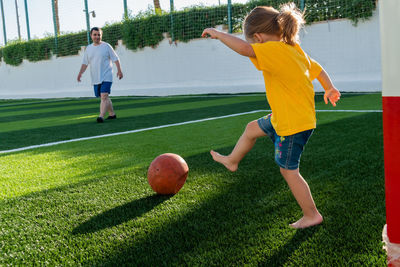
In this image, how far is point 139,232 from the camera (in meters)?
2.40

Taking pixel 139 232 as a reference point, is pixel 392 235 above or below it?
above

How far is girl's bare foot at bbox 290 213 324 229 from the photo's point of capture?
7.66 ft

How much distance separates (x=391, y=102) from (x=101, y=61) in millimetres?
8436

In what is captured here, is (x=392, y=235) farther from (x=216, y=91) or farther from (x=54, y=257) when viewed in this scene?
(x=216, y=91)

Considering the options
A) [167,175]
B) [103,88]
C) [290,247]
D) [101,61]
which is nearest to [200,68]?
[101,61]

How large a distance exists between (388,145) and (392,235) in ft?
1.18

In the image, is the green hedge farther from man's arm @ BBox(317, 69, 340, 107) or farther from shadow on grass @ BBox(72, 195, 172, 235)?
shadow on grass @ BBox(72, 195, 172, 235)

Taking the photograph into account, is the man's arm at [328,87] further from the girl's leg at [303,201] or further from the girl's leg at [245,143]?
the girl's leg at [303,201]

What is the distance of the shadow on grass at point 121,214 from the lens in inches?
99.2

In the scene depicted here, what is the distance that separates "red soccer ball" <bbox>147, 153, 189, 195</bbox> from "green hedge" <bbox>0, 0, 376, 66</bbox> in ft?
41.0

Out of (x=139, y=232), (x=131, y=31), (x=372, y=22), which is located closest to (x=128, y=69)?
(x=131, y=31)

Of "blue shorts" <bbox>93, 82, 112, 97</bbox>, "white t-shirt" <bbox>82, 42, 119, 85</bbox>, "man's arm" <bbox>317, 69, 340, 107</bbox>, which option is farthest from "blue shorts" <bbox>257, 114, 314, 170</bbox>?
"white t-shirt" <bbox>82, 42, 119, 85</bbox>

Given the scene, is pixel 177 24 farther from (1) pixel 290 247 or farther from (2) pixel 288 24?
→ (1) pixel 290 247

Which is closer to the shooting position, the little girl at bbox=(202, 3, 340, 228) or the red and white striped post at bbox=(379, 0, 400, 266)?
the red and white striped post at bbox=(379, 0, 400, 266)
